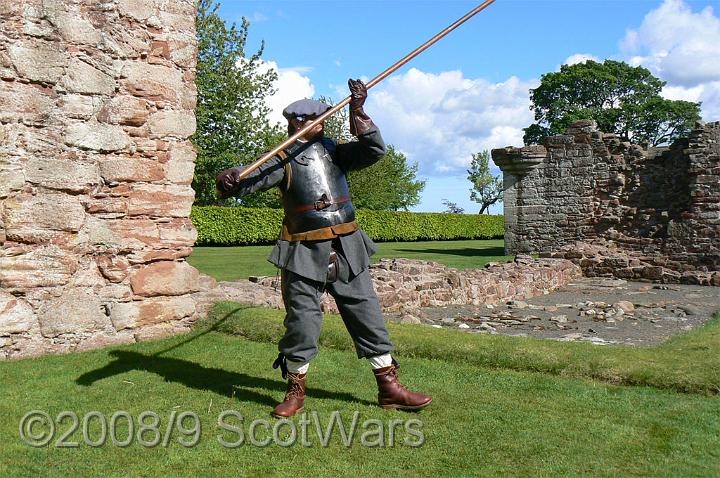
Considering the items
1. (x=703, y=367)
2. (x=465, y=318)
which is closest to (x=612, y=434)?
(x=703, y=367)

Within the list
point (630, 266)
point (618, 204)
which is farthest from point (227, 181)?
point (618, 204)

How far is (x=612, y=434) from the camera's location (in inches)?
153

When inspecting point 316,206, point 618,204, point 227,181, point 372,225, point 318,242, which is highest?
point 618,204

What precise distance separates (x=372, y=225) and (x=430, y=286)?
23.4 metres

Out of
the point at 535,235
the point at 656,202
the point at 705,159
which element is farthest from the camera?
the point at 535,235

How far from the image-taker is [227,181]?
419cm

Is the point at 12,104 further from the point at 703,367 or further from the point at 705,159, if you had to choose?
the point at 705,159

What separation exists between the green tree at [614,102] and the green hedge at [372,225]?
23.0 feet

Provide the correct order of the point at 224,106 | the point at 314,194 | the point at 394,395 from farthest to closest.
→ 1. the point at 224,106
2. the point at 314,194
3. the point at 394,395

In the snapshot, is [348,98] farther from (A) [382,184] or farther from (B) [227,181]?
(A) [382,184]

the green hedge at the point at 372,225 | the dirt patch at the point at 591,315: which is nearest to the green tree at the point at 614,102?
the green hedge at the point at 372,225

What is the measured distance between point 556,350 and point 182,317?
3.49 meters

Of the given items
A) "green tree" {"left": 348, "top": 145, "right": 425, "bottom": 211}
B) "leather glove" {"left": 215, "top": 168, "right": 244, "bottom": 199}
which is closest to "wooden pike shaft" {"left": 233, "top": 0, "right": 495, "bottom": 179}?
"leather glove" {"left": 215, "top": 168, "right": 244, "bottom": 199}

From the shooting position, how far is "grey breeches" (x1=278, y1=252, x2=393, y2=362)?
4.30 metres
